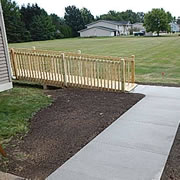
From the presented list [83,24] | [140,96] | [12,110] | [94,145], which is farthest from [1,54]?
[83,24]

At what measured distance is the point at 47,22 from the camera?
48.7m

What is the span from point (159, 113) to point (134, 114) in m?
0.53

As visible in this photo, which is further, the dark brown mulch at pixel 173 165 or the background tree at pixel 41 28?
the background tree at pixel 41 28

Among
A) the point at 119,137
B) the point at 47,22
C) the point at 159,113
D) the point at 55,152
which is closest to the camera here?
the point at 55,152

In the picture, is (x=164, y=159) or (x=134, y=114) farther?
(x=134, y=114)

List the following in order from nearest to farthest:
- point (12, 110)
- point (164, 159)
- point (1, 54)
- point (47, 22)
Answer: point (164, 159) → point (12, 110) → point (1, 54) → point (47, 22)

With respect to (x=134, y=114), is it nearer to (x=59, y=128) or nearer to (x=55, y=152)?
(x=59, y=128)

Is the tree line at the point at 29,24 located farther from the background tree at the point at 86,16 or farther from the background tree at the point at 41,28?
the background tree at the point at 86,16

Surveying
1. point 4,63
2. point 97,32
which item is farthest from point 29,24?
point 4,63

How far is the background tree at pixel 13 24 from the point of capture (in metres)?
41.8

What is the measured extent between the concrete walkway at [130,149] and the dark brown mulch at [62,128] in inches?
8.0

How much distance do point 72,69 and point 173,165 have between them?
5.25 m

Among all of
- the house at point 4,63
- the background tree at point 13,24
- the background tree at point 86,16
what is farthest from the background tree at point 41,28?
the house at point 4,63

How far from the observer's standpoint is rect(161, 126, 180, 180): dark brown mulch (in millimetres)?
2925
